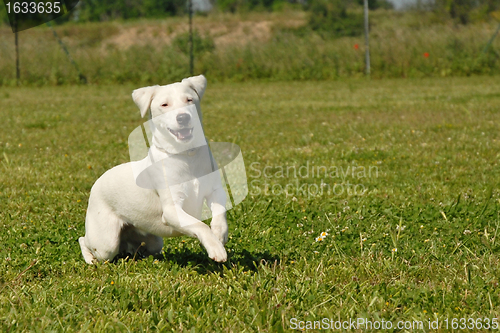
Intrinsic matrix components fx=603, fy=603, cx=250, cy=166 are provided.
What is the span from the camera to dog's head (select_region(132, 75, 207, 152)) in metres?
3.08

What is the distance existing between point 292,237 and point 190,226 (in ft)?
4.44

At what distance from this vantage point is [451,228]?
14.1 ft

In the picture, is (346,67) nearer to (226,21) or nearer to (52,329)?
(226,21)

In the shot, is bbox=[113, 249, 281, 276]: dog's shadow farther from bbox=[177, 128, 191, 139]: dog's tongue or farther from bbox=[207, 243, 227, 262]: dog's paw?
bbox=[177, 128, 191, 139]: dog's tongue

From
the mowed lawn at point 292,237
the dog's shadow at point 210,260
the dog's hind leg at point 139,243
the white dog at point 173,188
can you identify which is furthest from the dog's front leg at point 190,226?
the dog's hind leg at point 139,243

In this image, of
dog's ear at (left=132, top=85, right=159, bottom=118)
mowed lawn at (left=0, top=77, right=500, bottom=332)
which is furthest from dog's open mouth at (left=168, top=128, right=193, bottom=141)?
mowed lawn at (left=0, top=77, right=500, bottom=332)

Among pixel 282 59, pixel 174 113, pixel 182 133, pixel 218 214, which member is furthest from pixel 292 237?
pixel 282 59

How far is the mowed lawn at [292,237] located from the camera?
2932 mm

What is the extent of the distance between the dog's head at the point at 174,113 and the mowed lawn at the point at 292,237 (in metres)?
0.78

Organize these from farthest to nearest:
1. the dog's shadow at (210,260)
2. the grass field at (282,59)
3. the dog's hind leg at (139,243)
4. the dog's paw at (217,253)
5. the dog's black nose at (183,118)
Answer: the grass field at (282,59) < the dog's hind leg at (139,243) < the dog's shadow at (210,260) < the dog's black nose at (183,118) < the dog's paw at (217,253)

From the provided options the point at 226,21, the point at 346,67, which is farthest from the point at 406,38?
the point at 226,21

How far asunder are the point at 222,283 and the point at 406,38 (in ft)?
61.3

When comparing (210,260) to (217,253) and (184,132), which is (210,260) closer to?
(217,253)

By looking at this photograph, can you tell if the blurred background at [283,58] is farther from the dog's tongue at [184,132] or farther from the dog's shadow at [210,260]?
the dog's tongue at [184,132]
